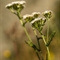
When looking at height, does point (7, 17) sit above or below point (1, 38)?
above

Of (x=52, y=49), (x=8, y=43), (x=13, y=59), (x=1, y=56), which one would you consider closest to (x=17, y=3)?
(x=13, y=59)

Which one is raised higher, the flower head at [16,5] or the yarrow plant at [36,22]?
the flower head at [16,5]

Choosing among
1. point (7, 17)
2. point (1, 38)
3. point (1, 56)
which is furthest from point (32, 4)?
point (1, 56)

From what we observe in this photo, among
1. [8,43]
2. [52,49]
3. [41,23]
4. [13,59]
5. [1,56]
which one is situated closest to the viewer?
[41,23]

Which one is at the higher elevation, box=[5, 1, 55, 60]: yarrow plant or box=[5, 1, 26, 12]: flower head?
box=[5, 1, 26, 12]: flower head

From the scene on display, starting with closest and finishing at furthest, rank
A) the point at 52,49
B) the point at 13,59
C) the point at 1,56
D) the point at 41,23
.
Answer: the point at 41,23 → the point at 13,59 → the point at 52,49 → the point at 1,56

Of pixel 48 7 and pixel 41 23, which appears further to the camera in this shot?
pixel 48 7

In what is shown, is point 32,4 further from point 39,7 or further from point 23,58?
point 23,58

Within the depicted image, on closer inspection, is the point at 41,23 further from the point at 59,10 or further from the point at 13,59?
the point at 59,10

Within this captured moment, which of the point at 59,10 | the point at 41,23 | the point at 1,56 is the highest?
the point at 41,23
